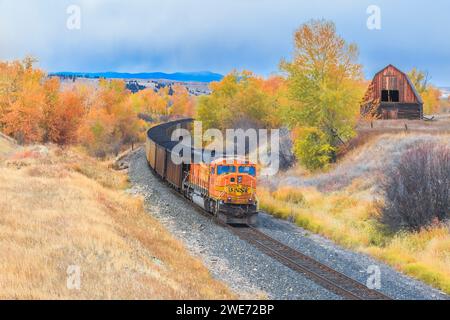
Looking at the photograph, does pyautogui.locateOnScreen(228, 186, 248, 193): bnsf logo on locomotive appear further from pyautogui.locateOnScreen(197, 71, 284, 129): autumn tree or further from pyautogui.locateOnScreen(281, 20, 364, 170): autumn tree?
pyautogui.locateOnScreen(197, 71, 284, 129): autumn tree

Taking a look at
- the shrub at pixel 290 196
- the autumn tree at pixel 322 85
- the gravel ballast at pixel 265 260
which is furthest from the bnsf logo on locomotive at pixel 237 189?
the autumn tree at pixel 322 85

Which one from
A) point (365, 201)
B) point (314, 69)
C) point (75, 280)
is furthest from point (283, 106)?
point (75, 280)

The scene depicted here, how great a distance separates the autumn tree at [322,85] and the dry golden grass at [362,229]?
8988 mm

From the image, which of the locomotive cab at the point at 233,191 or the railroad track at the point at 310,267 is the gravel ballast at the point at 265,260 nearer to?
the railroad track at the point at 310,267

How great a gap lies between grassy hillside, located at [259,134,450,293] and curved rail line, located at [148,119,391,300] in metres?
2.92

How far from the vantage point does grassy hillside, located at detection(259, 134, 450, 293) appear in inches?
771

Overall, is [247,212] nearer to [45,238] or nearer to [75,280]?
[45,238]

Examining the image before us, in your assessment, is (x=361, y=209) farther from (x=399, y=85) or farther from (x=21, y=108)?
(x=21, y=108)

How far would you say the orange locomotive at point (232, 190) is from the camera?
2475cm

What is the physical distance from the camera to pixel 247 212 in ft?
81.5

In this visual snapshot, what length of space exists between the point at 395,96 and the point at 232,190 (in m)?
40.0

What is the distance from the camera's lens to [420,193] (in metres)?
24.0

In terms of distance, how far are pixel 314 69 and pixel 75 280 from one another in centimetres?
3469

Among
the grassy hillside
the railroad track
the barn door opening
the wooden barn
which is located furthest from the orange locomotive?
the barn door opening
